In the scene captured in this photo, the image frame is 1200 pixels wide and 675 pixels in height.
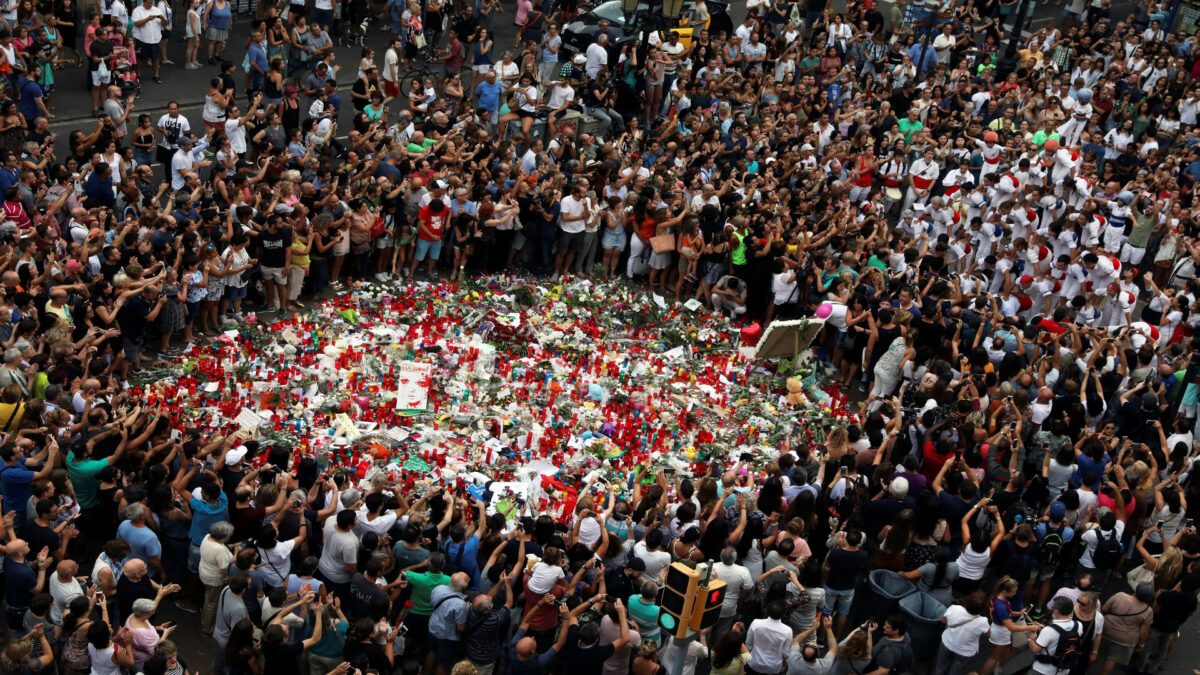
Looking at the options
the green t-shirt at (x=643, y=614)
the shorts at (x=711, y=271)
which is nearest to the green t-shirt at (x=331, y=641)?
the green t-shirt at (x=643, y=614)

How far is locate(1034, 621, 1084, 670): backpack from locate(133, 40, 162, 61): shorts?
1775cm

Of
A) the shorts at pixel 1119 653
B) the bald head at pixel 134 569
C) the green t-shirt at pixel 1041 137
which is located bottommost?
the shorts at pixel 1119 653

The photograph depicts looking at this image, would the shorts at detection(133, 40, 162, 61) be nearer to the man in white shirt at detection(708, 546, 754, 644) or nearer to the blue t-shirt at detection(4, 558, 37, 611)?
the blue t-shirt at detection(4, 558, 37, 611)

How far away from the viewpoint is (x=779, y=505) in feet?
44.3

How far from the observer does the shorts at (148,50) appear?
2302 centimetres

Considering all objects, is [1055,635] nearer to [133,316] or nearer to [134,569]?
[134,569]

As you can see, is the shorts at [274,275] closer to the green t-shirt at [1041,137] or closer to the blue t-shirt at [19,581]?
the blue t-shirt at [19,581]

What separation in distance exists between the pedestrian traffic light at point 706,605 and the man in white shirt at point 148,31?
1641cm

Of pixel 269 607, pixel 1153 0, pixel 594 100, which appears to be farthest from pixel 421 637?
pixel 1153 0

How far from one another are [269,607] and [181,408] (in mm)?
4763

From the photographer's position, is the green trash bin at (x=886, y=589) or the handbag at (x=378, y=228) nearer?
the green trash bin at (x=886, y=589)

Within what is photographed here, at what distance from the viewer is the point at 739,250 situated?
749 inches

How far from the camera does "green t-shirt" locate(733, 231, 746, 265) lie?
62.3ft

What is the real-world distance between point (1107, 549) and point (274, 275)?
10.5 metres
